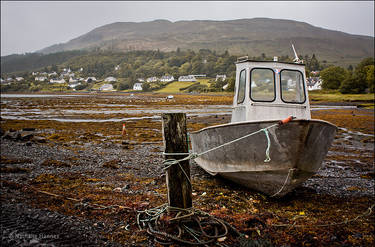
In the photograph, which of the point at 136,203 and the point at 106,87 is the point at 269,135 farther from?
the point at 106,87

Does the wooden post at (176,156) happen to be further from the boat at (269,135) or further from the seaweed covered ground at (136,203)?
the boat at (269,135)

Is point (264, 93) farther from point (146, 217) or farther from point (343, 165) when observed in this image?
point (343, 165)

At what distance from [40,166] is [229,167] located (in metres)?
7.46

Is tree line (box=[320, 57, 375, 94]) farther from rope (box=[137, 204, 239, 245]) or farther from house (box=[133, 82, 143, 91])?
house (box=[133, 82, 143, 91])

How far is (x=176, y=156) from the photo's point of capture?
4.83 metres

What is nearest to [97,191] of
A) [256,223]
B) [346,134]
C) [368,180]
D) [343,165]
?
[256,223]

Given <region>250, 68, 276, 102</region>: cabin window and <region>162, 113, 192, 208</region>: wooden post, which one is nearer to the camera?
<region>162, 113, 192, 208</region>: wooden post

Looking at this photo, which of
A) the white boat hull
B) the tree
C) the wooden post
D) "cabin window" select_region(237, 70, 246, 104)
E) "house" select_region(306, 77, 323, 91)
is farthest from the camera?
"house" select_region(306, 77, 323, 91)

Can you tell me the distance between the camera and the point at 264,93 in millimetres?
8016

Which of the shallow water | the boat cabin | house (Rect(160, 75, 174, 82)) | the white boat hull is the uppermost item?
house (Rect(160, 75, 174, 82))

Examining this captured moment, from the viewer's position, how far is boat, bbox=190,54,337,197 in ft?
21.2

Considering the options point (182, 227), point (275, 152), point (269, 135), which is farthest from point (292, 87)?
point (182, 227)

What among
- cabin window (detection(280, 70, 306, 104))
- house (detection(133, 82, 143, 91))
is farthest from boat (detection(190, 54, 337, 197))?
house (detection(133, 82, 143, 91))

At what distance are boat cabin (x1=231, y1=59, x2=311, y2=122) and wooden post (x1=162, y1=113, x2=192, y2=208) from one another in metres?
3.56
